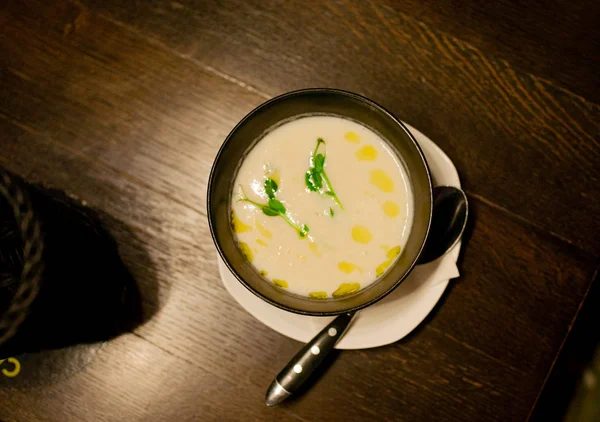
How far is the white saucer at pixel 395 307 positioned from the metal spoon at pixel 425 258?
2 centimetres

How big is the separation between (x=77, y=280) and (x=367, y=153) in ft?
1.89

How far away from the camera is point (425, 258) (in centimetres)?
95

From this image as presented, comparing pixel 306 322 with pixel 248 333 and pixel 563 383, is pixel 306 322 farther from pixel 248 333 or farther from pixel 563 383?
pixel 563 383

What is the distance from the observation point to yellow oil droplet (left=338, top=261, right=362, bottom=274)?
890 millimetres

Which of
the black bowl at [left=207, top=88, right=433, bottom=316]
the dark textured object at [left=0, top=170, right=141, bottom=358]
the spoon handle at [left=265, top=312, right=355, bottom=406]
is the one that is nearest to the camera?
the dark textured object at [left=0, top=170, right=141, bottom=358]

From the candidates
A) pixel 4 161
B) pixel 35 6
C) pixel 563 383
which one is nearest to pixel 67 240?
pixel 4 161

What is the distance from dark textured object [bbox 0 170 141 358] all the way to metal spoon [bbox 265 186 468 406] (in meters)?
0.36

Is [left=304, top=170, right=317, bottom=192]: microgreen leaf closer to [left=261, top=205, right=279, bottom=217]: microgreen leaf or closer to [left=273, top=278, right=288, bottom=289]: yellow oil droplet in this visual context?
[left=261, top=205, right=279, bottom=217]: microgreen leaf

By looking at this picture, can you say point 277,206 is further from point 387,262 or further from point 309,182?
point 387,262

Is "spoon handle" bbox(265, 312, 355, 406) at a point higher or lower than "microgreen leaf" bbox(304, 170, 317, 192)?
lower

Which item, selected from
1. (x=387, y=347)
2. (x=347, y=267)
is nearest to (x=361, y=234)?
(x=347, y=267)

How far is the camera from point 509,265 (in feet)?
3.28

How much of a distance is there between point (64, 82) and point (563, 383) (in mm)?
1452

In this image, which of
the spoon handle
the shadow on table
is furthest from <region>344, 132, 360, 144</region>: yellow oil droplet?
the shadow on table
